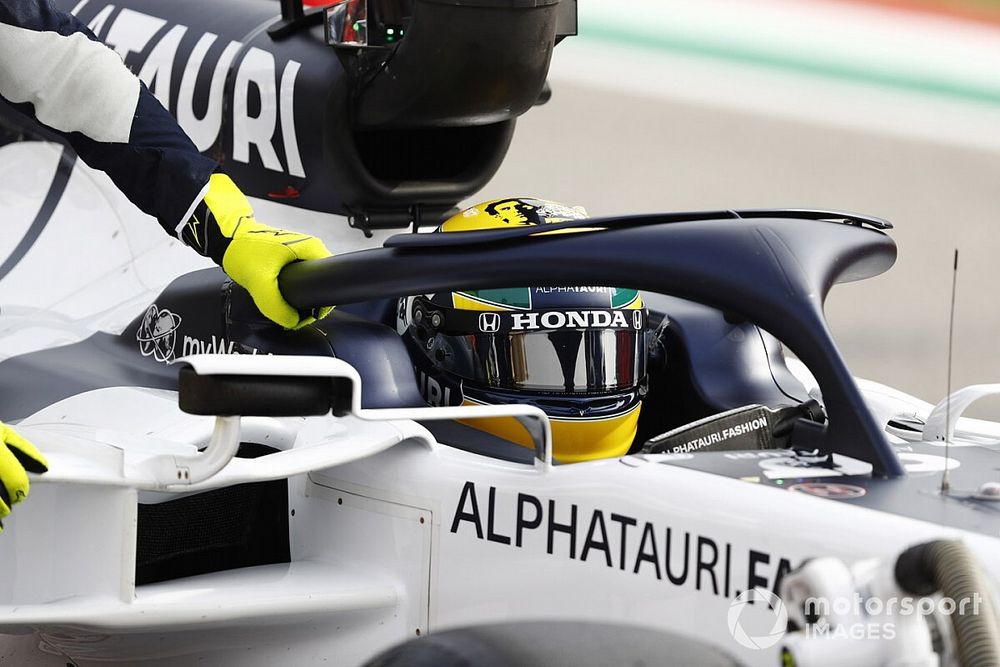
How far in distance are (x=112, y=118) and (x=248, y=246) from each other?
40 centimetres

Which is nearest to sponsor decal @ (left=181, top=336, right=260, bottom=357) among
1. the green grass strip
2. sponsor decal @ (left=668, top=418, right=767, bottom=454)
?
sponsor decal @ (left=668, top=418, right=767, bottom=454)

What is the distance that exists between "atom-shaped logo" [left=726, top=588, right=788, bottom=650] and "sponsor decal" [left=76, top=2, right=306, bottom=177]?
1.49m

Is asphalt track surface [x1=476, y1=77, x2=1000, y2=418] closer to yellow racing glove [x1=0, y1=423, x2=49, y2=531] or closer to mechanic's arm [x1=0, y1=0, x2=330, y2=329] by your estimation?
mechanic's arm [x1=0, y1=0, x2=330, y2=329]

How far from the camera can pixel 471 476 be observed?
5.79ft

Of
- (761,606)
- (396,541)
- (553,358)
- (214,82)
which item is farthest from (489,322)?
(214,82)

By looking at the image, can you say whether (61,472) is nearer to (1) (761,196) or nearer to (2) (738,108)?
(1) (761,196)

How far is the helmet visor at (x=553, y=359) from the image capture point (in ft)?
6.70

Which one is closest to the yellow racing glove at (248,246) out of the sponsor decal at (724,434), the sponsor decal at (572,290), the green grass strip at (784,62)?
the sponsor decal at (572,290)

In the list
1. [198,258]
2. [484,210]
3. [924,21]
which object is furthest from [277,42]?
[924,21]

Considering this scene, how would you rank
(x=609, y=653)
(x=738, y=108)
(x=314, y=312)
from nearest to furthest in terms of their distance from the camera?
(x=609, y=653) → (x=314, y=312) → (x=738, y=108)

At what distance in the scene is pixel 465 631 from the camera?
56.0 inches

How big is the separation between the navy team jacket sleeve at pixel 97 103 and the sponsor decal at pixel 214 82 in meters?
0.33

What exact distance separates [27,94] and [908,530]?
1695mm

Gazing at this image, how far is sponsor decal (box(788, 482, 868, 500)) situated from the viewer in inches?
60.1
